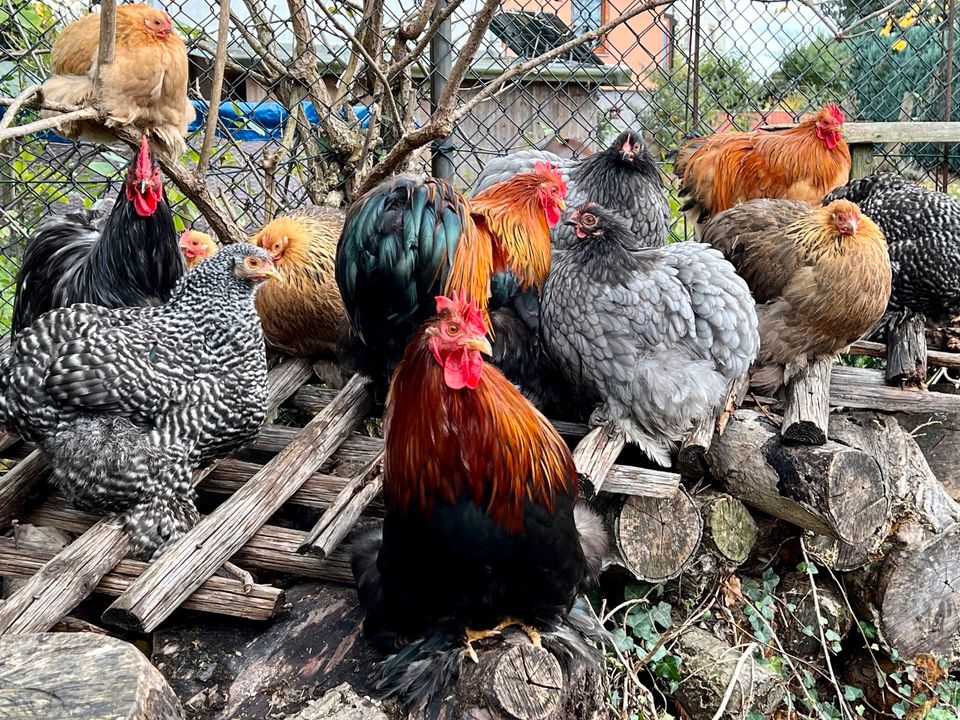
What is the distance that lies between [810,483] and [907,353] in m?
1.03

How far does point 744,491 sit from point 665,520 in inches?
14.8

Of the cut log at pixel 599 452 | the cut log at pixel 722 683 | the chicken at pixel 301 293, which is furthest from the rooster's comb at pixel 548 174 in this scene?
the cut log at pixel 722 683

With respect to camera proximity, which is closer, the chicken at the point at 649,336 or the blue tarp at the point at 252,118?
the chicken at the point at 649,336

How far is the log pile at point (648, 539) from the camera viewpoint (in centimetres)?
242

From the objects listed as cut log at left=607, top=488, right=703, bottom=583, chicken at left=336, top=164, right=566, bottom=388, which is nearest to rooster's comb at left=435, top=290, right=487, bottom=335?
chicken at left=336, top=164, right=566, bottom=388

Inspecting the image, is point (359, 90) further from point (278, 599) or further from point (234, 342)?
point (278, 599)

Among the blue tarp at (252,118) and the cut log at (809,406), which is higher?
the blue tarp at (252,118)

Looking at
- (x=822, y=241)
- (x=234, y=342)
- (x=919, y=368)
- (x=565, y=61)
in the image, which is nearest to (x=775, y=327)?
(x=822, y=241)

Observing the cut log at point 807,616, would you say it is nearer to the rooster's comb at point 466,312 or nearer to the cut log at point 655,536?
the cut log at point 655,536

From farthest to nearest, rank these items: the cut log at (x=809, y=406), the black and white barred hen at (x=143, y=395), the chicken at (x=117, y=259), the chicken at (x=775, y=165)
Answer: the chicken at (x=775, y=165)
the cut log at (x=809, y=406)
the chicken at (x=117, y=259)
the black and white barred hen at (x=143, y=395)

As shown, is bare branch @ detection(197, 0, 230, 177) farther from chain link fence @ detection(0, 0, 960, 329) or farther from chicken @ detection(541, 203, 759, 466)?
chicken @ detection(541, 203, 759, 466)

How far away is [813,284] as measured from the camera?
11.2 ft

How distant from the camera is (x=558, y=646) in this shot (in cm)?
235

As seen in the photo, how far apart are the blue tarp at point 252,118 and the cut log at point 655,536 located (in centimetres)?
245
